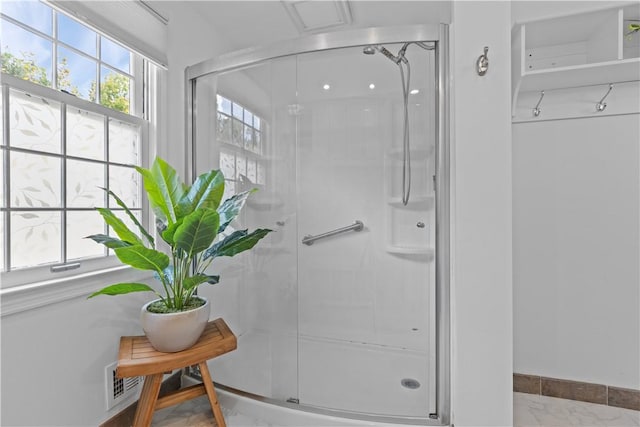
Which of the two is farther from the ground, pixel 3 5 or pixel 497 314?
pixel 3 5

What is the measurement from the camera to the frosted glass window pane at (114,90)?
5.13 ft

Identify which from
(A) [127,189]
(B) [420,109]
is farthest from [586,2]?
(A) [127,189]

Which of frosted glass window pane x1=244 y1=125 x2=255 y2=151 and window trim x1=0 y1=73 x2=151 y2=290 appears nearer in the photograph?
window trim x1=0 y1=73 x2=151 y2=290

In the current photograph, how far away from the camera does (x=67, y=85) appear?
4.55 ft

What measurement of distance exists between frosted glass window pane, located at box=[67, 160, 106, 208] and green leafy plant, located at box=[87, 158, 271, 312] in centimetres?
23

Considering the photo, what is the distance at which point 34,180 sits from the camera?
125 centimetres

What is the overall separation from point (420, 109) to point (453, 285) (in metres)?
0.90

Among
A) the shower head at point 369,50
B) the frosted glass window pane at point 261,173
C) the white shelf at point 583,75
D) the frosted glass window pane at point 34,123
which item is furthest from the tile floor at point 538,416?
the shower head at point 369,50

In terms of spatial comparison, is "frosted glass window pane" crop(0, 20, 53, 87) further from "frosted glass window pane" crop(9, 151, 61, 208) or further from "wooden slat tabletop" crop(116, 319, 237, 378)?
"wooden slat tabletop" crop(116, 319, 237, 378)

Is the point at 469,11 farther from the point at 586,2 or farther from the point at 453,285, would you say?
the point at 453,285

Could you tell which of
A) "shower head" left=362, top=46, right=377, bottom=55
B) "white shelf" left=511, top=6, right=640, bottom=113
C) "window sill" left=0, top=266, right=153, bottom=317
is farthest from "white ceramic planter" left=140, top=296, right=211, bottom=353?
"white shelf" left=511, top=6, right=640, bottom=113

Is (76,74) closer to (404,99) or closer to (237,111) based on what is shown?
(237,111)

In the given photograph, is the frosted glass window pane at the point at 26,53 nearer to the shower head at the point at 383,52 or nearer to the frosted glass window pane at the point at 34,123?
the frosted glass window pane at the point at 34,123

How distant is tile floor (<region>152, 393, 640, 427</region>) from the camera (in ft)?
5.15
